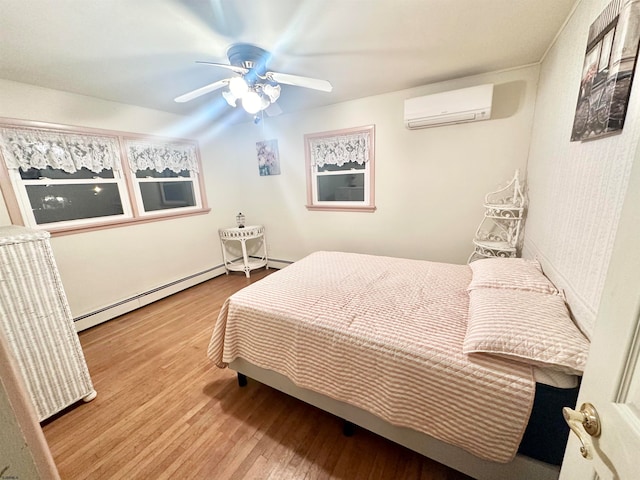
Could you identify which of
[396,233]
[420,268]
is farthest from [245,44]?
[396,233]

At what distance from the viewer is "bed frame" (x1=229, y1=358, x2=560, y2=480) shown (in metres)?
0.98

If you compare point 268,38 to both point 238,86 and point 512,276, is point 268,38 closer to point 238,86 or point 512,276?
point 238,86

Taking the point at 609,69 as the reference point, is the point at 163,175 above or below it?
→ below

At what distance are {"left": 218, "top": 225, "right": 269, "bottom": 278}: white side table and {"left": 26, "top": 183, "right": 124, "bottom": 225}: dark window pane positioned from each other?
133 centimetres

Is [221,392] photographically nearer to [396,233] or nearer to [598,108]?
[396,233]

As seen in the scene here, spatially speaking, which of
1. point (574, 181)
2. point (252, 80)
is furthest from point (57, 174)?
point (574, 181)

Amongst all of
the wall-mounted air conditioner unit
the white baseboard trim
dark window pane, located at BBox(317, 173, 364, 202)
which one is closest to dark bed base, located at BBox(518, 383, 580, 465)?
the wall-mounted air conditioner unit

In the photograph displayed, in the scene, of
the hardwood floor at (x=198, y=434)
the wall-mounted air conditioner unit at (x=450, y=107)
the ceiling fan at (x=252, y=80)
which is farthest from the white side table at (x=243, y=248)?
the wall-mounted air conditioner unit at (x=450, y=107)

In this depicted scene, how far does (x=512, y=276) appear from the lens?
1488 millimetres

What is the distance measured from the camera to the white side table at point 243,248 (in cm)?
371

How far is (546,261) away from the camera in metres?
1.60

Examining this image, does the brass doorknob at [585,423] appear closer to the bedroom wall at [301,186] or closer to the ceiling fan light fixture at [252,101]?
the ceiling fan light fixture at [252,101]

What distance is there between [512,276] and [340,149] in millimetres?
2331

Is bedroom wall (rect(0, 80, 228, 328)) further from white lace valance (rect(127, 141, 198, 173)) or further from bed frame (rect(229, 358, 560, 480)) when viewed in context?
bed frame (rect(229, 358, 560, 480))
